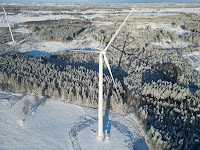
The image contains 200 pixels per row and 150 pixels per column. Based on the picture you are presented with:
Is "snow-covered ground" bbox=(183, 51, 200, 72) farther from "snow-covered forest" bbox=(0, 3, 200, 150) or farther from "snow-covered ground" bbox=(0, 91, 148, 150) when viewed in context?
"snow-covered ground" bbox=(0, 91, 148, 150)

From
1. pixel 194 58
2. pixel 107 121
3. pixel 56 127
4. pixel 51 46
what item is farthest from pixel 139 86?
pixel 51 46

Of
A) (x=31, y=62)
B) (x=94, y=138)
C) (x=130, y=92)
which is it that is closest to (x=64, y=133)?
(x=94, y=138)

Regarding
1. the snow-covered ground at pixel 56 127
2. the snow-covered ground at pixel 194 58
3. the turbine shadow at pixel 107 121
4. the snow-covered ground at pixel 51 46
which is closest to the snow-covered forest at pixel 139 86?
the turbine shadow at pixel 107 121

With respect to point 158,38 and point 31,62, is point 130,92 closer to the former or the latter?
point 31,62

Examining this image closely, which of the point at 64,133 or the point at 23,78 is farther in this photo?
the point at 23,78

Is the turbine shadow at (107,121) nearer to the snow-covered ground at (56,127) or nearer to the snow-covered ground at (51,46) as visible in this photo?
the snow-covered ground at (56,127)

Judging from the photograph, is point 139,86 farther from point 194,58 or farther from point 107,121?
point 194,58
